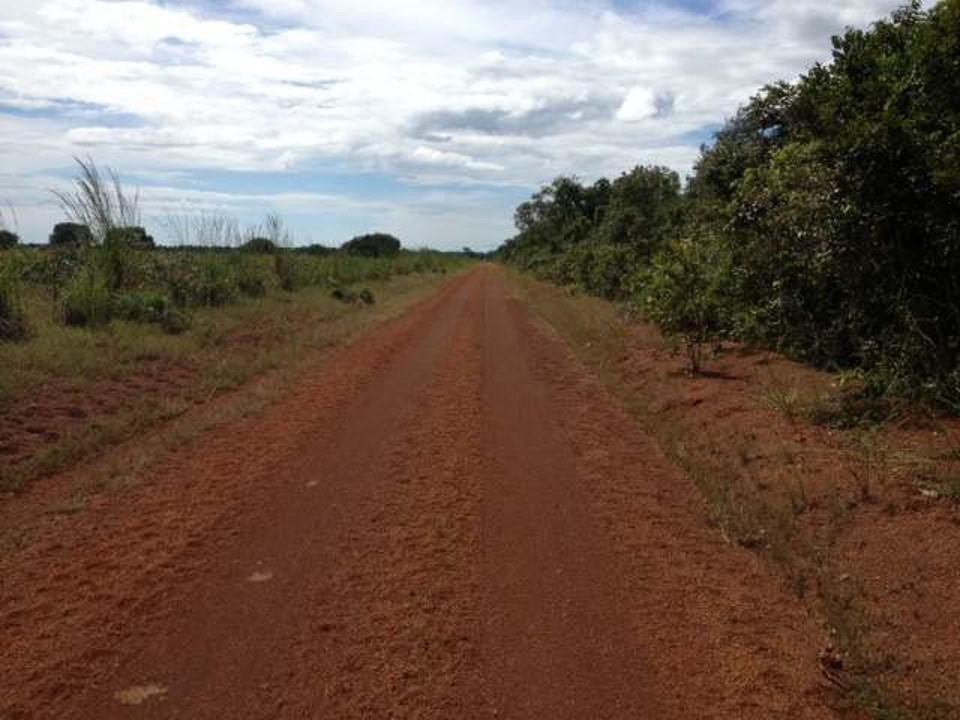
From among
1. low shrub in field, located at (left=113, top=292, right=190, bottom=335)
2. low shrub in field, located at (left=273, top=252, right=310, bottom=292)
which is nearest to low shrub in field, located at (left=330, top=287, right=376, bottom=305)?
low shrub in field, located at (left=273, top=252, right=310, bottom=292)

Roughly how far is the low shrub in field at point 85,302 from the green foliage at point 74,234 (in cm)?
133

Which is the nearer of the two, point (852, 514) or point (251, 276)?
point (852, 514)

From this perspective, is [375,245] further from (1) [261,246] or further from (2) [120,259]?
(2) [120,259]

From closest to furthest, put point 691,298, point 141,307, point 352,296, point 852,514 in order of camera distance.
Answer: point 852,514 < point 691,298 < point 141,307 < point 352,296

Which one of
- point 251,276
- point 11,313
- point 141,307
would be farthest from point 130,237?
point 251,276

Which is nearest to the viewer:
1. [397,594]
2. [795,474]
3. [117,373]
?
[397,594]

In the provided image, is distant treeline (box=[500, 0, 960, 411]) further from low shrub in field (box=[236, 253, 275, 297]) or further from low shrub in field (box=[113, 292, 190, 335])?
low shrub in field (box=[236, 253, 275, 297])

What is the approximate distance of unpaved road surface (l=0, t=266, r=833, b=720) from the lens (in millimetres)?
3846

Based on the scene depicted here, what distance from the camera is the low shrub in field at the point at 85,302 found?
13398 millimetres

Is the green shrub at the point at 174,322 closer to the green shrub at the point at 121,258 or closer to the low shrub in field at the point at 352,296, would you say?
the green shrub at the point at 121,258

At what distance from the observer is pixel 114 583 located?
4957 millimetres

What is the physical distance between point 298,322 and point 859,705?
17.0 metres

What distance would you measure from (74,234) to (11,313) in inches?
155

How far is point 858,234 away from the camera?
27.6ft
